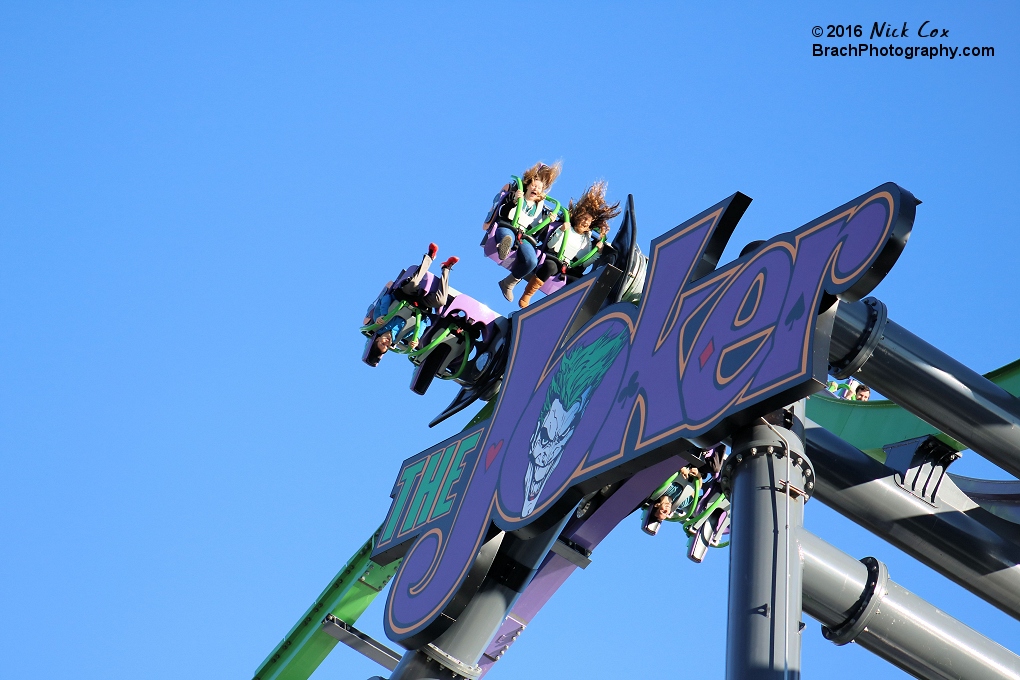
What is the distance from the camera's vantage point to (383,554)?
8.52m

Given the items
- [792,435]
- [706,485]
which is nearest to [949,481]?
[792,435]

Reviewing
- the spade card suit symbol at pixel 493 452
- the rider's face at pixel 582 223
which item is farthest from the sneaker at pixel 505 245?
the spade card suit symbol at pixel 493 452

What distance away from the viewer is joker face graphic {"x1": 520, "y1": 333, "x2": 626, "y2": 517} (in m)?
7.03

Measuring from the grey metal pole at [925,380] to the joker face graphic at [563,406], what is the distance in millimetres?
1236

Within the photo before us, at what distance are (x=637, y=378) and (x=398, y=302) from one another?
11.0 feet

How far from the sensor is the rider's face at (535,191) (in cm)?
998

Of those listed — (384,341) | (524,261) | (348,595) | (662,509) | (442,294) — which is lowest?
(348,595)

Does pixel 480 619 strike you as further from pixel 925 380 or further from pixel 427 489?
pixel 925 380

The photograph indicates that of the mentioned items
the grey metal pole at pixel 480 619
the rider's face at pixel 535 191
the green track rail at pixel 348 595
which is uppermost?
the rider's face at pixel 535 191

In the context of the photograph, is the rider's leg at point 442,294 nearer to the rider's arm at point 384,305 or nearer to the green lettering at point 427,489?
the rider's arm at point 384,305

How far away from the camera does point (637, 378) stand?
6.61 m

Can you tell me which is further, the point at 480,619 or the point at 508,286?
the point at 508,286

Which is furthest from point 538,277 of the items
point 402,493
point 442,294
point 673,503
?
point 673,503

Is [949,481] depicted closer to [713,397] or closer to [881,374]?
[881,374]
